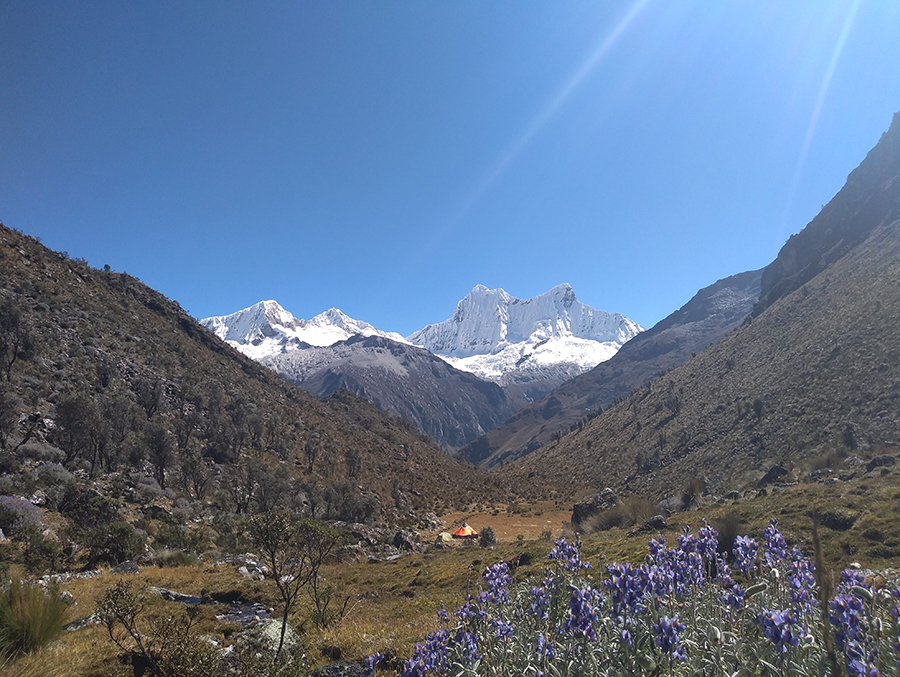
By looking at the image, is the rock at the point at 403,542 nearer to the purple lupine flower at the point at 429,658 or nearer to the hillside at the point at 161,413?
the hillside at the point at 161,413

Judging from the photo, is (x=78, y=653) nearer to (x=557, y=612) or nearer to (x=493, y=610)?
(x=493, y=610)

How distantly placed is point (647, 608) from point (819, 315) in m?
63.1

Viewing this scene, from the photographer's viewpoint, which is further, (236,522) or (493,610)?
(236,522)

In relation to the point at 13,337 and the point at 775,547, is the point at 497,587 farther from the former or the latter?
the point at 13,337

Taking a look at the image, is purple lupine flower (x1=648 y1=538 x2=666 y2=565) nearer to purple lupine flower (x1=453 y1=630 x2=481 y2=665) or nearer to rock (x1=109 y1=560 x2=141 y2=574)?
purple lupine flower (x1=453 y1=630 x2=481 y2=665)

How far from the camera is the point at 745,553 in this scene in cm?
561

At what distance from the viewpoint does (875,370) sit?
3538 centimetres

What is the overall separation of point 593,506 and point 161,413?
117 ft

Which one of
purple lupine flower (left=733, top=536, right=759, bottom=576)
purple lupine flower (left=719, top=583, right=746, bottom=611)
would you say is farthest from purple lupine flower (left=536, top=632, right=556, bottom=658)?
purple lupine flower (left=733, top=536, right=759, bottom=576)

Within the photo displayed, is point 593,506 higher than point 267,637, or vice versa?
point 267,637

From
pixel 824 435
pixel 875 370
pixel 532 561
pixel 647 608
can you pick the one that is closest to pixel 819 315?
pixel 875 370

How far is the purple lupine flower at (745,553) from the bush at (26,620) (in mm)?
10895

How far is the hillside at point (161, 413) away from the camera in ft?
84.2

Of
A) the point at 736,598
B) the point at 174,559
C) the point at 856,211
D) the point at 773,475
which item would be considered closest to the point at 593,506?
the point at 773,475
